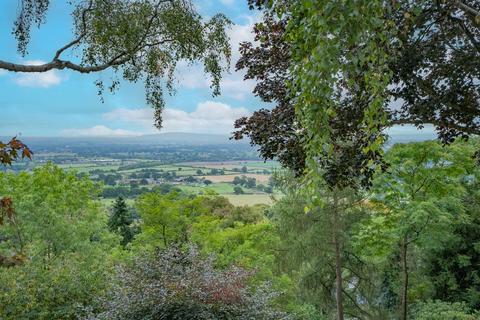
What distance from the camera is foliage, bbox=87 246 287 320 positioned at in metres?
7.12

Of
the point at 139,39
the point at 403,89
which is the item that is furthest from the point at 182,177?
the point at 403,89

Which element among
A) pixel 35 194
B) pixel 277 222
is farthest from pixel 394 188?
pixel 35 194

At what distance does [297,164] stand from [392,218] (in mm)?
6505

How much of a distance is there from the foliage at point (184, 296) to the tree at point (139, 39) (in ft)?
9.25

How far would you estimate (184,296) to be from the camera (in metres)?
7.20

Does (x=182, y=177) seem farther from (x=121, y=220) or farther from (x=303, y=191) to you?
(x=303, y=191)

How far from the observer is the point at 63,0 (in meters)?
6.03

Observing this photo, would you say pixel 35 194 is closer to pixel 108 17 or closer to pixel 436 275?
pixel 108 17

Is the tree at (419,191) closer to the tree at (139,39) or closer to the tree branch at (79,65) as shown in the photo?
the tree at (139,39)

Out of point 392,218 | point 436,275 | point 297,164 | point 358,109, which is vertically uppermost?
point 358,109

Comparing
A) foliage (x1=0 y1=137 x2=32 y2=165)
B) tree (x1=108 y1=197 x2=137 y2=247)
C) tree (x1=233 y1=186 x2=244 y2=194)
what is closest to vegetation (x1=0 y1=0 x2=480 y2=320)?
foliage (x1=0 y1=137 x2=32 y2=165)

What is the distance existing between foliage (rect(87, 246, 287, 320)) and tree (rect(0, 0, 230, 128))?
2.82 m

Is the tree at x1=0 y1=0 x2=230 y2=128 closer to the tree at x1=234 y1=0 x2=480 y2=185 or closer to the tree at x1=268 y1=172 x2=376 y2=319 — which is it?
the tree at x1=234 y1=0 x2=480 y2=185

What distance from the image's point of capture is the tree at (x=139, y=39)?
19.1 feet
